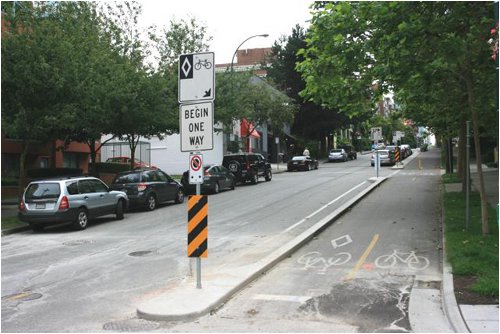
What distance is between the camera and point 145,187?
737 inches

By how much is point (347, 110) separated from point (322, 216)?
3.32 metres

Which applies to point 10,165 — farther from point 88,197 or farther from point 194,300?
point 194,300

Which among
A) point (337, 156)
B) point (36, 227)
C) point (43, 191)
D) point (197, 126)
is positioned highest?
point (197, 126)

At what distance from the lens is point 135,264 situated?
32.3 ft

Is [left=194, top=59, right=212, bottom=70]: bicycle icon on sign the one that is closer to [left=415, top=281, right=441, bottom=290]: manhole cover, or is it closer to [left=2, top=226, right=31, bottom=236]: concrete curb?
[left=415, top=281, right=441, bottom=290]: manhole cover

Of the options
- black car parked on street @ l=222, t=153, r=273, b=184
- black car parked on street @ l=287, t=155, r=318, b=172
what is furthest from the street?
black car parked on street @ l=287, t=155, r=318, b=172

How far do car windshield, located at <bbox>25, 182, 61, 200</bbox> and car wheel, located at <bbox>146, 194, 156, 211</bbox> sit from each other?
4447 mm

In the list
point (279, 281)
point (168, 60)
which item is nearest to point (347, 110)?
point (279, 281)

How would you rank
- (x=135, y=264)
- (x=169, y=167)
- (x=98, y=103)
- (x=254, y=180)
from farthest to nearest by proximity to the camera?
(x=169, y=167), (x=254, y=180), (x=98, y=103), (x=135, y=264)

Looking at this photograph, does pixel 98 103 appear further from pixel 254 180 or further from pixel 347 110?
pixel 254 180

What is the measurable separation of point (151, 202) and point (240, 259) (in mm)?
9701

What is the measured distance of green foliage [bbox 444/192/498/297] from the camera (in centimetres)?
725

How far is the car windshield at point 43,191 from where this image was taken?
14.6 metres

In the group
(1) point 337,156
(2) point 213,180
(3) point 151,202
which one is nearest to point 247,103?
(2) point 213,180
